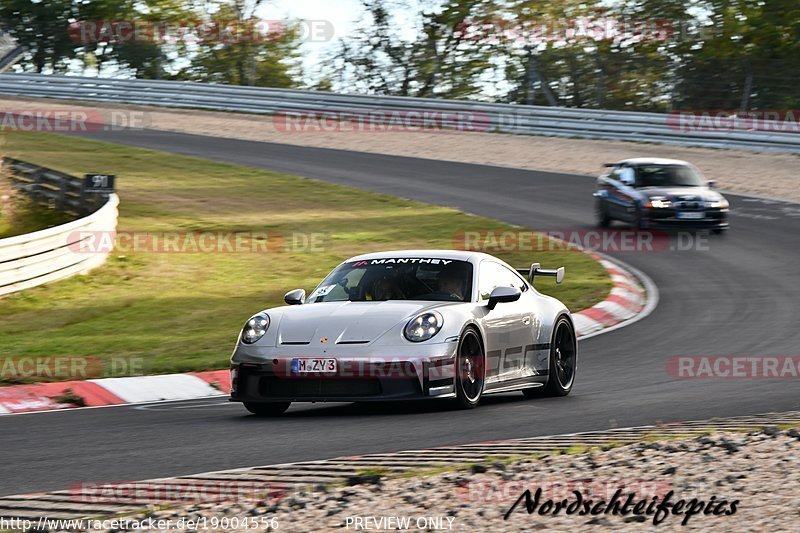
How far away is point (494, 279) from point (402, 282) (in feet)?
2.77

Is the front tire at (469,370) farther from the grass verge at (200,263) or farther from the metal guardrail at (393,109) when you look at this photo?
the metal guardrail at (393,109)

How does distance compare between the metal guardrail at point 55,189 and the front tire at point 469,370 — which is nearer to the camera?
the front tire at point 469,370

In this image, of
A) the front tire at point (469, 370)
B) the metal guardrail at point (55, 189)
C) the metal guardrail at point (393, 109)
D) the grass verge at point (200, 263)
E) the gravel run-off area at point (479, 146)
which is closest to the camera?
the front tire at point (469, 370)

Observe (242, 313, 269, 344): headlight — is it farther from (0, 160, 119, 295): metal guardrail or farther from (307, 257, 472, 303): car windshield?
(0, 160, 119, 295): metal guardrail

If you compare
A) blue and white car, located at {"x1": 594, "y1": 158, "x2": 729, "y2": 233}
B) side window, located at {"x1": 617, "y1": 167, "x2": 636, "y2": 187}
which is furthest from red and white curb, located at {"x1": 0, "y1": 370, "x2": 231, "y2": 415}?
side window, located at {"x1": 617, "y1": 167, "x2": 636, "y2": 187}

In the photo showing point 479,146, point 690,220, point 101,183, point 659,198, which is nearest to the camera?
point 101,183

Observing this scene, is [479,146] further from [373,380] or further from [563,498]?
[563,498]

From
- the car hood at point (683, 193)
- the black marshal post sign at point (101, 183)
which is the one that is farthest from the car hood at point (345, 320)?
the car hood at point (683, 193)

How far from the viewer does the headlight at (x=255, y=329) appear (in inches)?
354

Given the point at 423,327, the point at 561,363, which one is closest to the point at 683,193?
the point at 561,363

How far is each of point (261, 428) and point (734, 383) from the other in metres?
4.27

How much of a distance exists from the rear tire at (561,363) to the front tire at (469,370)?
1.09 m

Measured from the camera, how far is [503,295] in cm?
942

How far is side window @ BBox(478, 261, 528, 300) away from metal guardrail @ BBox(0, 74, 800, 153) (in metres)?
20.7
